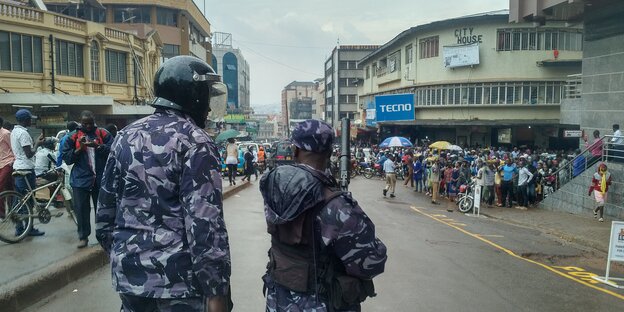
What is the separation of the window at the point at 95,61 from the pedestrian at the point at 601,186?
873 inches

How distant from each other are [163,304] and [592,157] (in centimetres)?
1578

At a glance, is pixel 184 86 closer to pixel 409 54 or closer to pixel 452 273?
pixel 452 273

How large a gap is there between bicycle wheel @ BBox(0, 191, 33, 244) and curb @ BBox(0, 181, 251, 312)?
43.6 inches

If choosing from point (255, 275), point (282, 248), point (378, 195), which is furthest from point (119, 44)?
point (282, 248)

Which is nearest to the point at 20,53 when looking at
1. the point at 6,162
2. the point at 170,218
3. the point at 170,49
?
the point at 6,162

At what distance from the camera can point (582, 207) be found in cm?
1474

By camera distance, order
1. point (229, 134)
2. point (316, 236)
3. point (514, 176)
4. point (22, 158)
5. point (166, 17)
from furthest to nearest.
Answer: point (166, 17) < point (229, 134) < point (514, 176) < point (22, 158) < point (316, 236)

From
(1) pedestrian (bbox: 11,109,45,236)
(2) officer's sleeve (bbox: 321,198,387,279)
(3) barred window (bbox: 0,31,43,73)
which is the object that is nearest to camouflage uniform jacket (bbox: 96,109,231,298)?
(2) officer's sleeve (bbox: 321,198,387,279)

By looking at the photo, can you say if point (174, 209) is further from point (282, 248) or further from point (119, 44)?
point (119, 44)

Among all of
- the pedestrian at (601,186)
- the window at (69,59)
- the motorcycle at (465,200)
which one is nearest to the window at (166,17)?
the window at (69,59)

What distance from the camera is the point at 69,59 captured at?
22.5 m

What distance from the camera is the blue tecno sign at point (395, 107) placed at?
73.7 feet

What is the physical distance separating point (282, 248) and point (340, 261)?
37 cm

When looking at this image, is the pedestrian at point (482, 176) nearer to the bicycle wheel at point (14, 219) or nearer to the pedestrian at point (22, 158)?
the pedestrian at point (22, 158)
